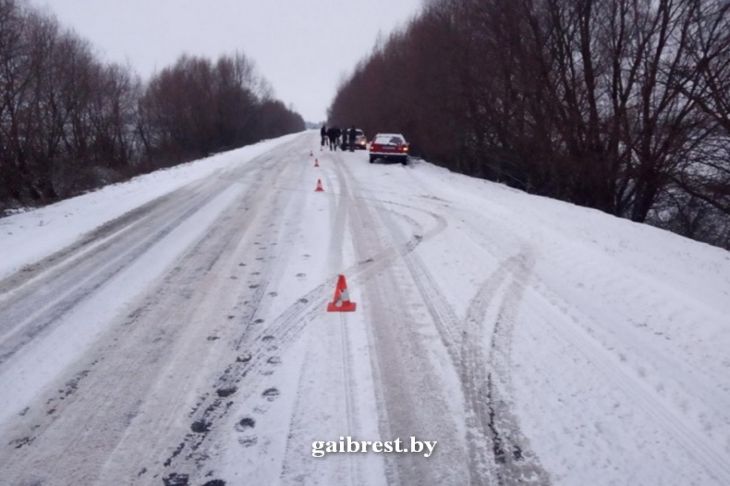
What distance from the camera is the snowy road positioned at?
116 inches

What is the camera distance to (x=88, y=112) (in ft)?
98.6

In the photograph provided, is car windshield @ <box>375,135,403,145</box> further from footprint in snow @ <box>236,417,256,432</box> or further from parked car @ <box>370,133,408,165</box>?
footprint in snow @ <box>236,417,256,432</box>

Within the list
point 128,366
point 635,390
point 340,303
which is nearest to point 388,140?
point 340,303

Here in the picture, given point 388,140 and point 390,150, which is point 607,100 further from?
point 388,140

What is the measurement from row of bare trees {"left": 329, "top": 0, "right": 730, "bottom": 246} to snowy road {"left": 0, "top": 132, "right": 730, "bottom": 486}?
8.06 meters

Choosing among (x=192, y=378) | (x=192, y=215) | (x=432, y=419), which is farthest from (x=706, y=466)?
(x=192, y=215)

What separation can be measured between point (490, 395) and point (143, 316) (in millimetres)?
3740

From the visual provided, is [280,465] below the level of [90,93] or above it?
below

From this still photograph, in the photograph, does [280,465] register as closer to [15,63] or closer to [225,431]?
[225,431]

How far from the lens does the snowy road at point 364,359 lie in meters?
2.94

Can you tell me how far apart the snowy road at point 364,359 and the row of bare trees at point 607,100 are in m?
8.06

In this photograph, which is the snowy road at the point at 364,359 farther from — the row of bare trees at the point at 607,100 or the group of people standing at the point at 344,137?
the group of people standing at the point at 344,137

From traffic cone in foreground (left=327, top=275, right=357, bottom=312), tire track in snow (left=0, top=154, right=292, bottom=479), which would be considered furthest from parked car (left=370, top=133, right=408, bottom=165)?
traffic cone in foreground (left=327, top=275, right=357, bottom=312)

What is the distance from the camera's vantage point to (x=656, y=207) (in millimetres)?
16438
